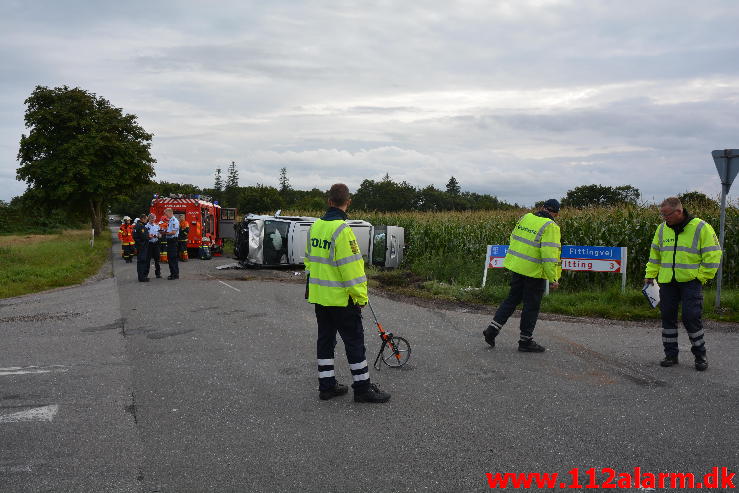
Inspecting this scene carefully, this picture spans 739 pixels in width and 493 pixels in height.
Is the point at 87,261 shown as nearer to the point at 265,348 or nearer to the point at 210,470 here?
the point at 265,348

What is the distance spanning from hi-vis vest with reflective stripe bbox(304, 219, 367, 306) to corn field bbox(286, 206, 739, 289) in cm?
944

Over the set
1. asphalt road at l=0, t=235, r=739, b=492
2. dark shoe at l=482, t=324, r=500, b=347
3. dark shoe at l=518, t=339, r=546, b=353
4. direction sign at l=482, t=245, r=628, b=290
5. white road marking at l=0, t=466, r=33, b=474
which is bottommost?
white road marking at l=0, t=466, r=33, b=474

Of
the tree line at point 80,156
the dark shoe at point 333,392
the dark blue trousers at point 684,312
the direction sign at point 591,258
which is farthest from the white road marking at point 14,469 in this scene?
the tree line at point 80,156

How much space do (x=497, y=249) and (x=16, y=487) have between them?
11.1m

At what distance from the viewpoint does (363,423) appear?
4.99 m

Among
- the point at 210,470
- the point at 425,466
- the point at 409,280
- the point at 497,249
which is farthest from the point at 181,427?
the point at 409,280

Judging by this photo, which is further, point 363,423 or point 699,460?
point 363,423

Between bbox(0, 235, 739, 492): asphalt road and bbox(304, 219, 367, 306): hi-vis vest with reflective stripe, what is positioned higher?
bbox(304, 219, 367, 306): hi-vis vest with reflective stripe

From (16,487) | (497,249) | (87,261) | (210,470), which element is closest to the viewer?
(16,487)

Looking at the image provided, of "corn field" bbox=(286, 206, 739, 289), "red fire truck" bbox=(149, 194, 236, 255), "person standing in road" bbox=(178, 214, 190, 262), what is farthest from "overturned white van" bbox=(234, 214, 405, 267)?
"red fire truck" bbox=(149, 194, 236, 255)

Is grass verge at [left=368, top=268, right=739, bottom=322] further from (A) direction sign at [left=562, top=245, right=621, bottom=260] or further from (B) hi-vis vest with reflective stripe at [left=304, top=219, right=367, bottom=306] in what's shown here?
(B) hi-vis vest with reflective stripe at [left=304, top=219, right=367, bottom=306]

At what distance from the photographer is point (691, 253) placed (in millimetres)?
6738

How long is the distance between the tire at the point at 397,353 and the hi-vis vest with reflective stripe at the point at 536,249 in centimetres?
182

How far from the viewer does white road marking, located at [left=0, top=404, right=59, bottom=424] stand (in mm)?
5059
